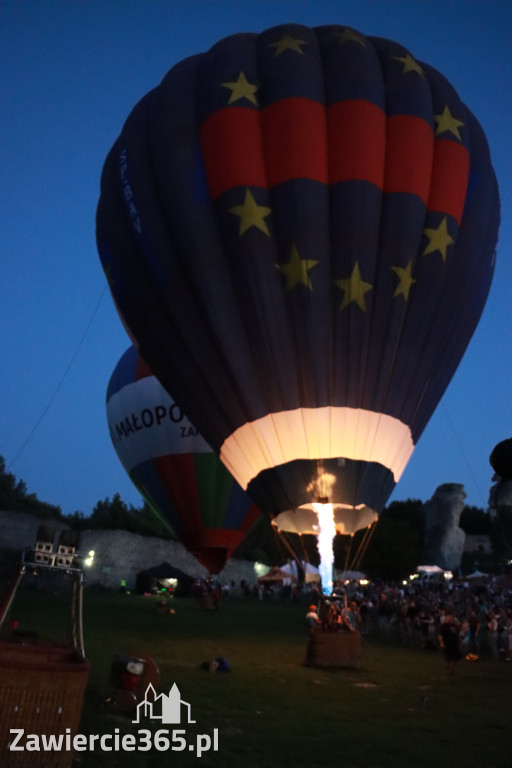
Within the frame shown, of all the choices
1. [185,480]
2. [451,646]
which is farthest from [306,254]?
[185,480]

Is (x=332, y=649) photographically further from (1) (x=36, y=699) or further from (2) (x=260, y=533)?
(2) (x=260, y=533)

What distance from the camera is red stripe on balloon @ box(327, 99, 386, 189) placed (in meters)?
11.8

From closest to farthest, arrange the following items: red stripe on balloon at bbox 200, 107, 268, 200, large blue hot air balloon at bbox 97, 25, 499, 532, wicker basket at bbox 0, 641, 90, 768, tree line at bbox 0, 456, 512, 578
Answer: wicker basket at bbox 0, 641, 90, 768
large blue hot air balloon at bbox 97, 25, 499, 532
red stripe on balloon at bbox 200, 107, 268, 200
tree line at bbox 0, 456, 512, 578

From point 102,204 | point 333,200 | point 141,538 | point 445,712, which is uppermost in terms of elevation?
point 102,204

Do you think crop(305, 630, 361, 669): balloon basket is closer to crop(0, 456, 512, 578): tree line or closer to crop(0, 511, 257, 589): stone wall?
crop(0, 511, 257, 589): stone wall

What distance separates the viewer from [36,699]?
4.75 metres

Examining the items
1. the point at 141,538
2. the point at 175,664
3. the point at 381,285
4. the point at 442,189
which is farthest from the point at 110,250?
the point at 141,538

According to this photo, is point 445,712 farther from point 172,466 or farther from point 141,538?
point 141,538

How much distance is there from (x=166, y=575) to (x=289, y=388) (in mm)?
26030

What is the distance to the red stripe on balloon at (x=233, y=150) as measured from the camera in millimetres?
11789

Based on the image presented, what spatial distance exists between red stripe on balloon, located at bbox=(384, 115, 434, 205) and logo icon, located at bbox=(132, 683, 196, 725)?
338 inches

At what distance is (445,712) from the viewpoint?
27.8 ft

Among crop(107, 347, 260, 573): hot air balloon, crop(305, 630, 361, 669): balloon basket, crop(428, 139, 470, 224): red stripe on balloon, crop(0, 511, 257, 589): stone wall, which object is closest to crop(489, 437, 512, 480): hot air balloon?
crop(305, 630, 361, 669): balloon basket

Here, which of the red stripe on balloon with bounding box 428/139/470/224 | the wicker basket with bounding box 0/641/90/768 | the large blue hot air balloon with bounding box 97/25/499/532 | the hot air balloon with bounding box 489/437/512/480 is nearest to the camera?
the wicker basket with bounding box 0/641/90/768
